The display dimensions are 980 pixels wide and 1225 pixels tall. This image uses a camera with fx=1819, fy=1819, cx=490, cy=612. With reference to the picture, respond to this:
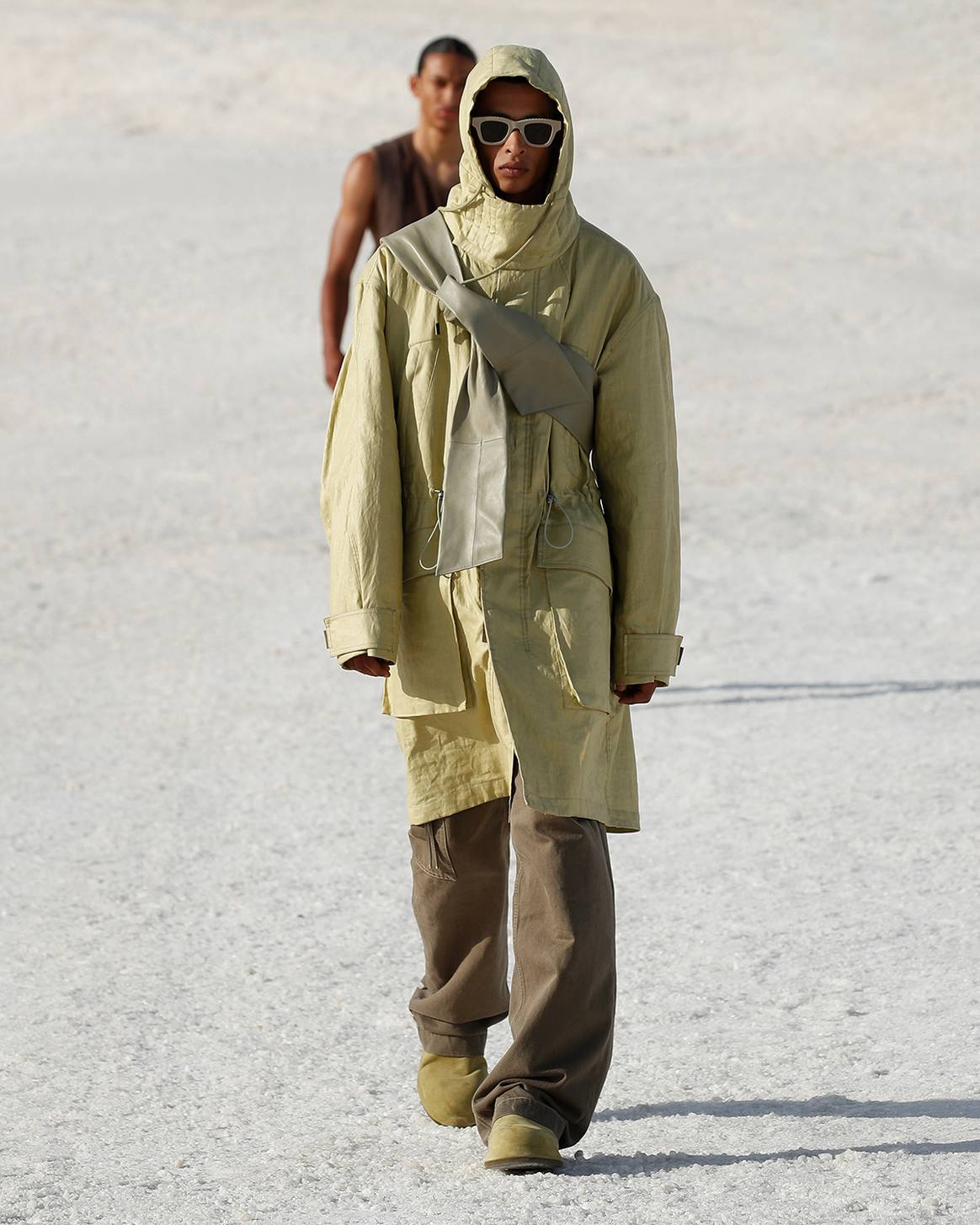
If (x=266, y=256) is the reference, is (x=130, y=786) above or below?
below

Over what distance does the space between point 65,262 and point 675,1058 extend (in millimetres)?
13352

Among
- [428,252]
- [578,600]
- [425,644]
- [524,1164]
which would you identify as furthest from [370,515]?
[524,1164]

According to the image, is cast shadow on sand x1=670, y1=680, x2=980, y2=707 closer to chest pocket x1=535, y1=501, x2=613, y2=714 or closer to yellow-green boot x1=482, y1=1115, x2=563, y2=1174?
chest pocket x1=535, y1=501, x2=613, y2=714

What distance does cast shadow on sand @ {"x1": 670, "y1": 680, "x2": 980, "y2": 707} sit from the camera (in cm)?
707

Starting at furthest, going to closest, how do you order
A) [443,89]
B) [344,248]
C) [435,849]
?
[344,248] → [443,89] → [435,849]

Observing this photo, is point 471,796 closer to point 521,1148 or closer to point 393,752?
point 521,1148

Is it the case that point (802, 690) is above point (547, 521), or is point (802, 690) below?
below

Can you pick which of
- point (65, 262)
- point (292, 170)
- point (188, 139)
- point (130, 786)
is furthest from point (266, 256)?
point (130, 786)

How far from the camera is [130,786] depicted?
621 centimetres

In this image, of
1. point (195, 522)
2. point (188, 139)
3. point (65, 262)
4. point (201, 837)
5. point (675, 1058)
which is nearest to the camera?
point (675, 1058)

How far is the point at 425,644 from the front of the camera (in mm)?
3541

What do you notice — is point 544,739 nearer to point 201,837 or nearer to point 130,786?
point 201,837

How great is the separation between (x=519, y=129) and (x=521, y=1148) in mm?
1887

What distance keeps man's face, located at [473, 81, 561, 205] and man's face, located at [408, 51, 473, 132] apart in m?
2.24
